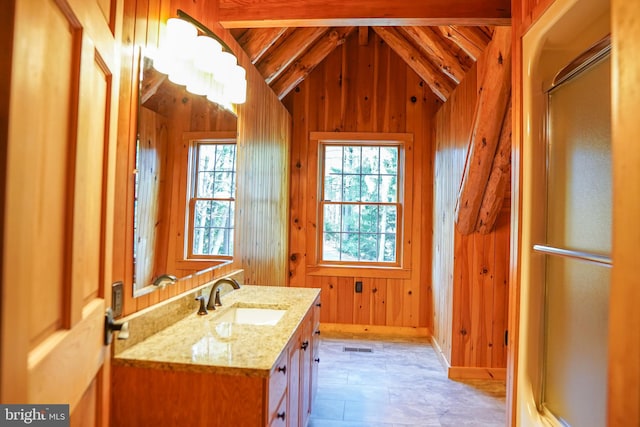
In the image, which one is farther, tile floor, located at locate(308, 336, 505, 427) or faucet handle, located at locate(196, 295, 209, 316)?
tile floor, located at locate(308, 336, 505, 427)

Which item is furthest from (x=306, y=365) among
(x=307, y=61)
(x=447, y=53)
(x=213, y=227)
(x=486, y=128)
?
(x=307, y=61)

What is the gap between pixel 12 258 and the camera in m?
0.46

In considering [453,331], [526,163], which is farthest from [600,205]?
[453,331]

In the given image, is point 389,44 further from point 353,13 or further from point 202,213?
point 202,213

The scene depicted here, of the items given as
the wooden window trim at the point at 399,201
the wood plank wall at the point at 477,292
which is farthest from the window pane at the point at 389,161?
the wood plank wall at the point at 477,292

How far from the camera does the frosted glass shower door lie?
3.47 feet

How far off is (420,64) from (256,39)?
178 cm

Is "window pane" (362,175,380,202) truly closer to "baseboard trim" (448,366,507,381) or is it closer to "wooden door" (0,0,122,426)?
"baseboard trim" (448,366,507,381)

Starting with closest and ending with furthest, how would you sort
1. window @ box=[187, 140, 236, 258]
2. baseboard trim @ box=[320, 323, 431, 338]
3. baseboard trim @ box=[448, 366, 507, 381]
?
window @ box=[187, 140, 236, 258], baseboard trim @ box=[448, 366, 507, 381], baseboard trim @ box=[320, 323, 431, 338]

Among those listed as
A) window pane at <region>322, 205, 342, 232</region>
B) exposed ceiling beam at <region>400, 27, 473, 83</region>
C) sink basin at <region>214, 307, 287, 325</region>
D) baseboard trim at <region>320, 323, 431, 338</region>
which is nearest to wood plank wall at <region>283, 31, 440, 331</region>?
baseboard trim at <region>320, 323, 431, 338</region>

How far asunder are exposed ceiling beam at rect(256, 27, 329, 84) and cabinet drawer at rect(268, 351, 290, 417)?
2461 millimetres

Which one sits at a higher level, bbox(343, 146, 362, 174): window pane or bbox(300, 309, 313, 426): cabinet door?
bbox(343, 146, 362, 174): window pane

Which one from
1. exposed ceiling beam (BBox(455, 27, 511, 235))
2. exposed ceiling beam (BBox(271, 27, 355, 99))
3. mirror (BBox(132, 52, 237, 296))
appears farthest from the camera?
exposed ceiling beam (BBox(271, 27, 355, 99))

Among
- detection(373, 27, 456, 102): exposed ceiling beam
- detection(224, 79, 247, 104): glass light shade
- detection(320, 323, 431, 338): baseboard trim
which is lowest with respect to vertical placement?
detection(320, 323, 431, 338): baseboard trim
